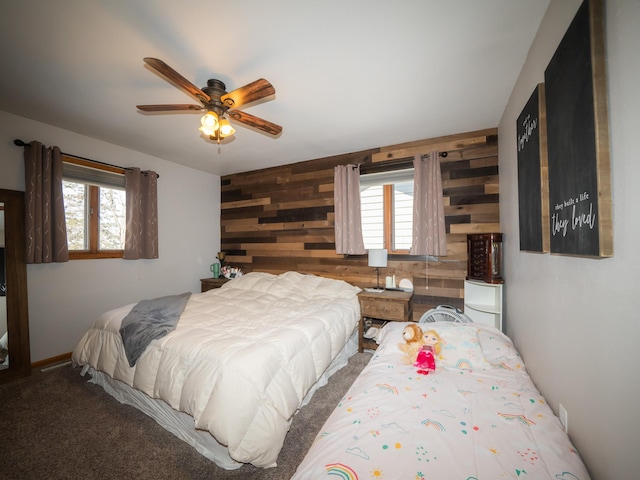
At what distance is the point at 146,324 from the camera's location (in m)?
1.98

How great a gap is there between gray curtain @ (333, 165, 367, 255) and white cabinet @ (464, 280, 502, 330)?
51.2 inches

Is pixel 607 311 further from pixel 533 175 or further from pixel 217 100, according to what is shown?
pixel 217 100

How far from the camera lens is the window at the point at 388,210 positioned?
3.28m

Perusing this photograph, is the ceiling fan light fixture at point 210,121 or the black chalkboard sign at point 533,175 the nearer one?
the black chalkboard sign at point 533,175

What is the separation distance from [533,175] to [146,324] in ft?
9.35

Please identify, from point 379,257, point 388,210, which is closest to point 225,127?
point 379,257

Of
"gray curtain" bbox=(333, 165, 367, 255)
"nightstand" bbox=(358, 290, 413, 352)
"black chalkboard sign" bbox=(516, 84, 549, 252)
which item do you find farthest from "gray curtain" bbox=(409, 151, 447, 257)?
"black chalkboard sign" bbox=(516, 84, 549, 252)

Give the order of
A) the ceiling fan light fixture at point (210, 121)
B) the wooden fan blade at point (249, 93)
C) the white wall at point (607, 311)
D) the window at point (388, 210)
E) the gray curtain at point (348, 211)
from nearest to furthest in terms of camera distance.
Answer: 1. the white wall at point (607, 311)
2. the wooden fan blade at point (249, 93)
3. the ceiling fan light fixture at point (210, 121)
4. the window at point (388, 210)
5. the gray curtain at point (348, 211)

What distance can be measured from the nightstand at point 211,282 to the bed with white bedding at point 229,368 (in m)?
1.40

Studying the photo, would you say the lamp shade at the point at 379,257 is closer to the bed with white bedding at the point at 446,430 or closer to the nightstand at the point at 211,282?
the bed with white bedding at the point at 446,430

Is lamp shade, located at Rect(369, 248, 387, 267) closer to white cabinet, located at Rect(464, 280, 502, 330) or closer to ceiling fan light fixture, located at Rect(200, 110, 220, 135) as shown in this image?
white cabinet, located at Rect(464, 280, 502, 330)

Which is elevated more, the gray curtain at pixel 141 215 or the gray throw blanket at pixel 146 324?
the gray curtain at pixel 141 215

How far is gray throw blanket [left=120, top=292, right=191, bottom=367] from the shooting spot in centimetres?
185

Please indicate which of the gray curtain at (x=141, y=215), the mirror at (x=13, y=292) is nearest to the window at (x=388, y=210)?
the gray curtain at (x=141, y=215)
